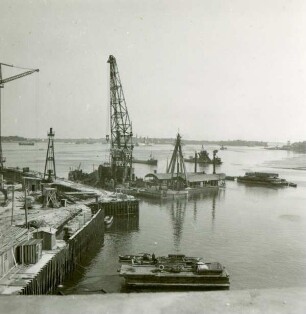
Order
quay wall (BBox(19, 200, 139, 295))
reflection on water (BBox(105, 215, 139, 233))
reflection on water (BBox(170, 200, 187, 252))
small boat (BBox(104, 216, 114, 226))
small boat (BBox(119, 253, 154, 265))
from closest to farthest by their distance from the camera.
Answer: quay wall (BBox(19, 200, 139, 295)), small boat (BBox(119, 253, 154, 265)), reflection on water (BBox(170, 200, 187, 252)), reflection on water (BBox(105, 215, 139, 233)), small boat (BBox(104, 216, 114, 226))

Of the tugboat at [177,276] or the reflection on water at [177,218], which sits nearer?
the tugboat at [177,276]

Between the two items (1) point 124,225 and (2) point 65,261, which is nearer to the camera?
(2) point 65,261

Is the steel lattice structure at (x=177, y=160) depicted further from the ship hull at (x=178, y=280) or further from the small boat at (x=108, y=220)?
the ship hull at (x=178, y=280)

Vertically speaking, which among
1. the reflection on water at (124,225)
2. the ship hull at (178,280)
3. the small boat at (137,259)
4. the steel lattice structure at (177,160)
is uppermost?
the steel lattice structure at (177,160)

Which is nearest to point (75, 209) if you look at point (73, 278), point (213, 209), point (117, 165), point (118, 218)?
point (118, 218)

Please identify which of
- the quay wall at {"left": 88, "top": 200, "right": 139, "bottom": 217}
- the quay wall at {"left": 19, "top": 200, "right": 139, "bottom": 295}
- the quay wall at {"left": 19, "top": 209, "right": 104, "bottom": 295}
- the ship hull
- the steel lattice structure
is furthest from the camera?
the steel lattice structure

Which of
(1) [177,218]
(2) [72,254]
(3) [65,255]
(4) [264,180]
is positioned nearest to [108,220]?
(1) [177,218]

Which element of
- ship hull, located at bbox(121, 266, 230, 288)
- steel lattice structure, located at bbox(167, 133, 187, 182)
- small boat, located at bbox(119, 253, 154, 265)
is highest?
steel lattice structure, located at bbox(167, 133, 187, 182)

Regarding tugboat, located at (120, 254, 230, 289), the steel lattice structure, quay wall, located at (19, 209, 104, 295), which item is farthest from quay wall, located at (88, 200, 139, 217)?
the steel lattice structure

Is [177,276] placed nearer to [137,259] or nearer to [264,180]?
[137,259]

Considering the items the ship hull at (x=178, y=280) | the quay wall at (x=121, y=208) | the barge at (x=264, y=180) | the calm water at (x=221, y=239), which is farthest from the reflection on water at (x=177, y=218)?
the barge at (x=264, y=180)

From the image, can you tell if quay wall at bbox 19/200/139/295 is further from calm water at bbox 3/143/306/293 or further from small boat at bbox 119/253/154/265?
small boat at bbox 119/253/154/265
